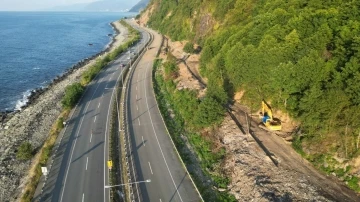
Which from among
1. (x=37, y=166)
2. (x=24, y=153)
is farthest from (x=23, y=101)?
(x=37, y=166)

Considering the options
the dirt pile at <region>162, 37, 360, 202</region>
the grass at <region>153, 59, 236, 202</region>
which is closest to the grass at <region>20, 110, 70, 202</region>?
the grass at <region>153, 59, 236, 202</region>

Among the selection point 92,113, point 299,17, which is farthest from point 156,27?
point 299,17

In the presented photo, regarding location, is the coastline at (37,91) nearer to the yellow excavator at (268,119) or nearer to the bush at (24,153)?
the bush at (24,153)

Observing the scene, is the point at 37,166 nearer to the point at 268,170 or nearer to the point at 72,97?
the point at 72,97

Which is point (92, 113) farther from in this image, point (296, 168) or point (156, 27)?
point (156, 27)

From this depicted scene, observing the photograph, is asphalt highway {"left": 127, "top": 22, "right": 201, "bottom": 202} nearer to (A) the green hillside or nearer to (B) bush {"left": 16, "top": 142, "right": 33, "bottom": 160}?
(A) the green hillside

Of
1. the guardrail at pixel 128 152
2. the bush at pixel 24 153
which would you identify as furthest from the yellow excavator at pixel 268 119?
the bush at pixel 24 153
